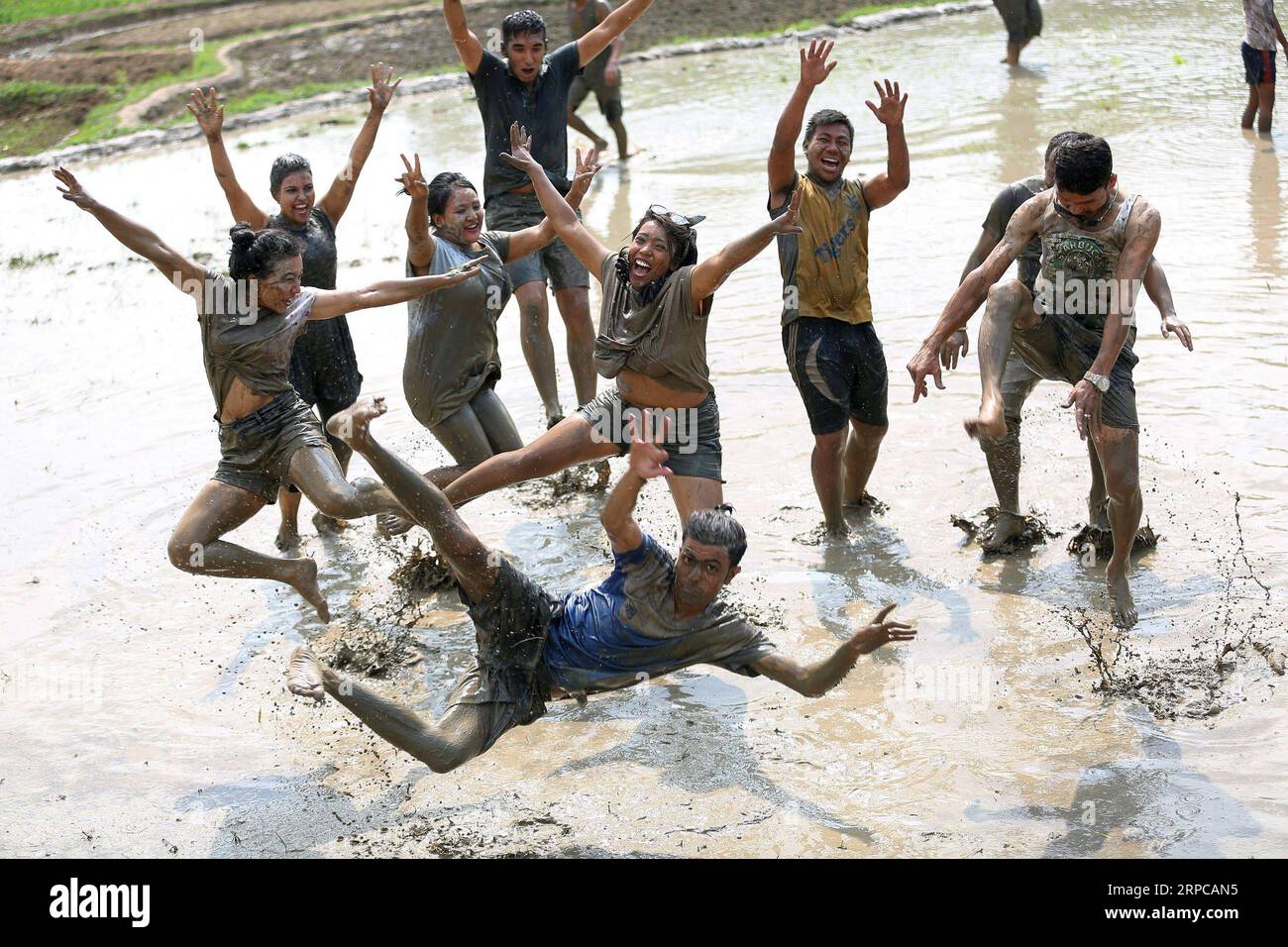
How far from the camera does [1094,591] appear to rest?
6293mm

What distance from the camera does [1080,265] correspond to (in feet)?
19.7

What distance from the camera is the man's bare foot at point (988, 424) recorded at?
222 inches

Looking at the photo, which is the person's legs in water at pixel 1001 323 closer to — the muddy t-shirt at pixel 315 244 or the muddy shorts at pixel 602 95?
the muddy t-shirt at pixel 315 244

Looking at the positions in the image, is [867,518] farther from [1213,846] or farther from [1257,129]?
[1257,129]

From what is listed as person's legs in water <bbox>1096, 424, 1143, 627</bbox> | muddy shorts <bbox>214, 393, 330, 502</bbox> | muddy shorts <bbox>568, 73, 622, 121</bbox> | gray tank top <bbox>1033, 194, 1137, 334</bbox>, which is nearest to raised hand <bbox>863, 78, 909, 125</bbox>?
gray tank top <bbox>1033, 194, 1137, 334</bbox>

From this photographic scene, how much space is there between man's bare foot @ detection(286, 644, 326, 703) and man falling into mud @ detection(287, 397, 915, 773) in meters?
0.35

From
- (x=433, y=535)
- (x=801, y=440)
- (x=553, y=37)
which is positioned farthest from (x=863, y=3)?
(x=433, y=535)

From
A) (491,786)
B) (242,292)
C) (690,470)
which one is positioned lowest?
(491,786)

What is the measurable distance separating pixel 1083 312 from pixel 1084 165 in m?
0.74

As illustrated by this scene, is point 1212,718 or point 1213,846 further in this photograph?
point 1212,718

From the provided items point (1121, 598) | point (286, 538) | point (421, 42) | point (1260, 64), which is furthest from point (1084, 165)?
point (421, 42)

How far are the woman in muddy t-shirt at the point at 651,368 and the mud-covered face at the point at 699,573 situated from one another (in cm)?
97

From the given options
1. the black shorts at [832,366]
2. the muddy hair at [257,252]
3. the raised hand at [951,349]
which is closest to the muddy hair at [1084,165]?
the raised hand at [951,349]

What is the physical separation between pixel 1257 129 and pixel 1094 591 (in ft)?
27.7
